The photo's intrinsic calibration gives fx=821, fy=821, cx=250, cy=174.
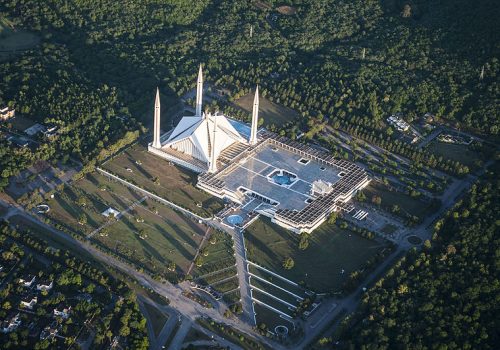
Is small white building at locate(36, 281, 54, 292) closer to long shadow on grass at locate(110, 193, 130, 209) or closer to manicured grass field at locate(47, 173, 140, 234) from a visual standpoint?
manicured grass field at locate(47, 173, 140, 234)

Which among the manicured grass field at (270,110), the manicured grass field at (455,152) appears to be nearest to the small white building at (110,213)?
the manicured grass field at (270,110)

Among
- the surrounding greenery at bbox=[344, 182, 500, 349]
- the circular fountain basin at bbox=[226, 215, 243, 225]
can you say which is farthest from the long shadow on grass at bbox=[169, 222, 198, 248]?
the surrounding greenery at bbox=[344, 182, 500, 349]

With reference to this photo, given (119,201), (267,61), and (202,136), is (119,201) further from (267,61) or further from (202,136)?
(267,61)

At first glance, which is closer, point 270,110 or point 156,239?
point 156,239

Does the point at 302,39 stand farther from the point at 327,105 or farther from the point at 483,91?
the point at 483,91

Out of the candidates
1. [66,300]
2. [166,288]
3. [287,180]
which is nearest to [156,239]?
[166,288]
